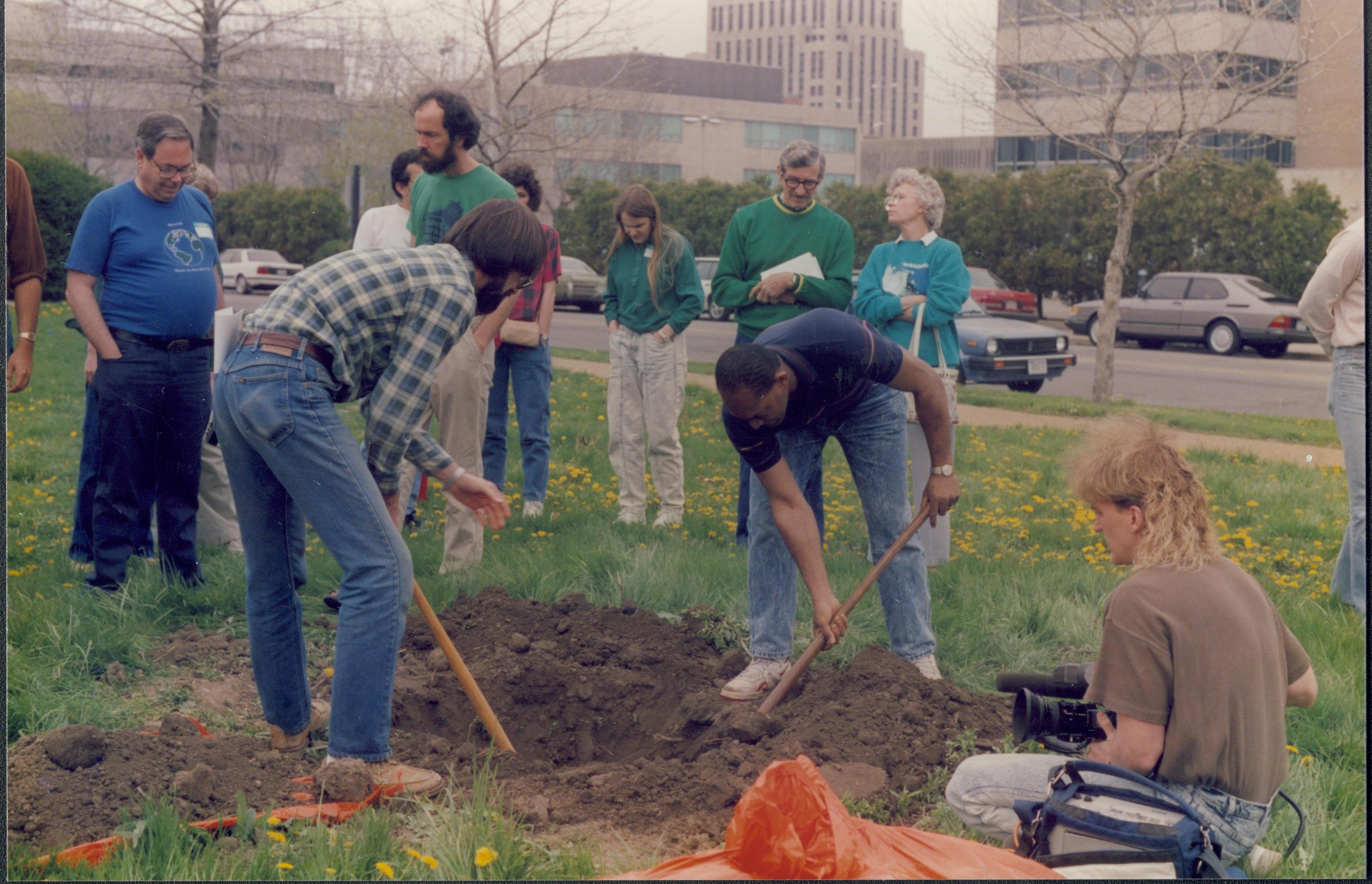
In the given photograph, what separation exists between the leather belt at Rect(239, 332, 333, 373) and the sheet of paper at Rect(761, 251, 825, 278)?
9.96ft

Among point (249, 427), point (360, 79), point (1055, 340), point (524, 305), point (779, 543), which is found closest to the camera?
point (249, 427)

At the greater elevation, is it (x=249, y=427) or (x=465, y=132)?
(x=465, y=132)

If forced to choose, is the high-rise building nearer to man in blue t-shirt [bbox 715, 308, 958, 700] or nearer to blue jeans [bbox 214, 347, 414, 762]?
man in blue t-shirt [bbox 715, 308, 958, 700]

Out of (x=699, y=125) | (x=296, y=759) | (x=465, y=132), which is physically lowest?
(x=296, y=759)

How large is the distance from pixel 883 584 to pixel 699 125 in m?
54.6

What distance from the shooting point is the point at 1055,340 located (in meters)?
15.5

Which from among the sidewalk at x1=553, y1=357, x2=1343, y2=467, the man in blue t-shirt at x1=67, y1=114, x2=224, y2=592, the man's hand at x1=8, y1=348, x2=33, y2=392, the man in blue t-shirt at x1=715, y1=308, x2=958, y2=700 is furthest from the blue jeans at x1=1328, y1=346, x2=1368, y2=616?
the man's hand at x1=8, y1=348, x2=33, y2=392

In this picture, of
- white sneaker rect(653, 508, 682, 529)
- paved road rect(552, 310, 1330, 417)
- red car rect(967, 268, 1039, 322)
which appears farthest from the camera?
red car rect(967, 268, 1039, 322)

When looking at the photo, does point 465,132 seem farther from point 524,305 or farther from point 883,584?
point 883,584

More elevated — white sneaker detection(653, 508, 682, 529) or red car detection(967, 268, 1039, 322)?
red car detection(967, 268, 1039, 322)

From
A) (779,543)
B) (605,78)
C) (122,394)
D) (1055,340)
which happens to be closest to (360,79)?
(605,78)

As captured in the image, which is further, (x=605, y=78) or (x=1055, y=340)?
(x=605, y=78)

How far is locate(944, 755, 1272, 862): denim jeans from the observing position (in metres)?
2.64

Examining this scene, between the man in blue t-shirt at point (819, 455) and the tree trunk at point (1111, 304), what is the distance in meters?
9.95
